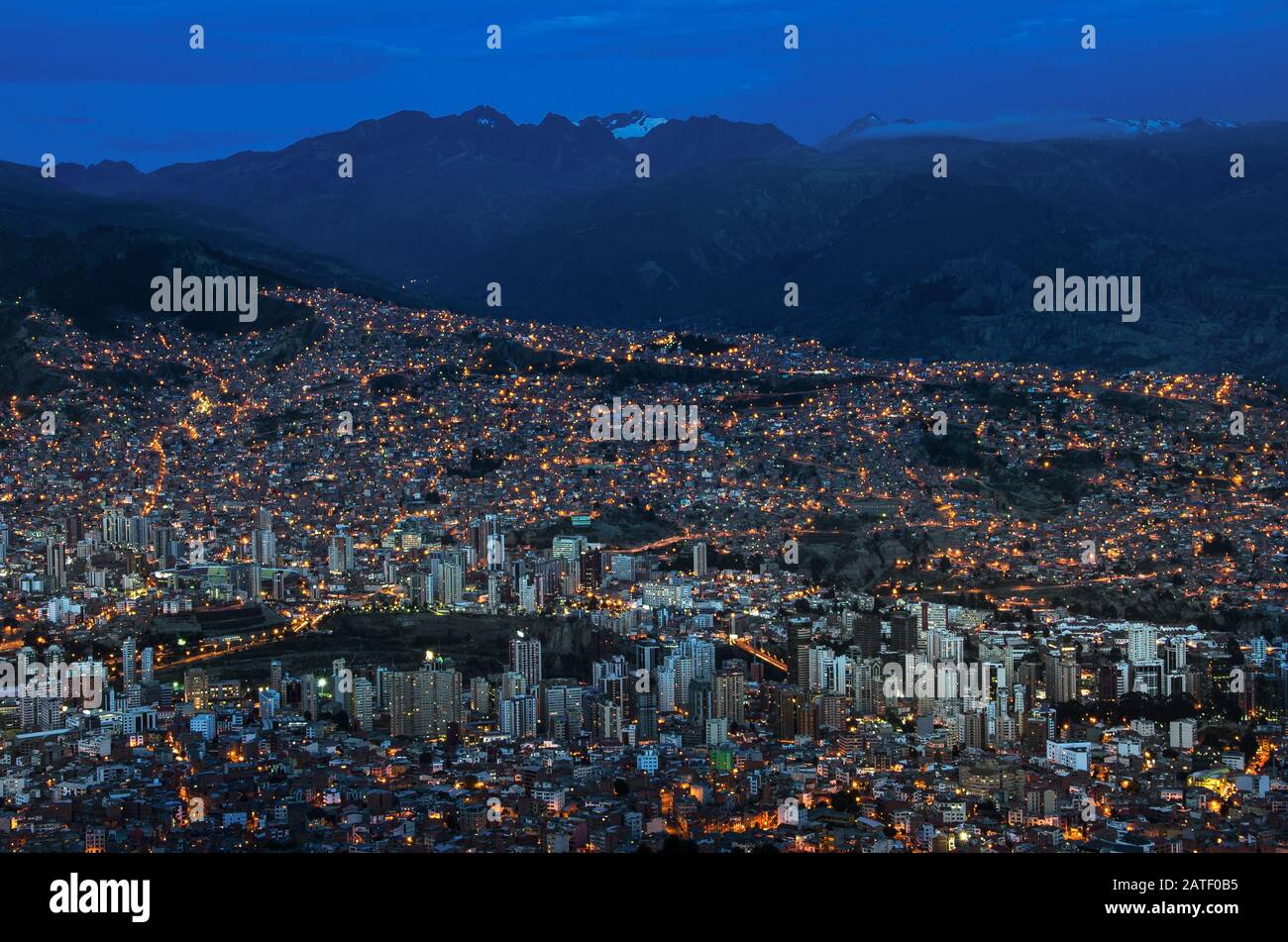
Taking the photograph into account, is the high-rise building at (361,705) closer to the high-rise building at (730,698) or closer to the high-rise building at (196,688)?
the high-rise building at (196,688)

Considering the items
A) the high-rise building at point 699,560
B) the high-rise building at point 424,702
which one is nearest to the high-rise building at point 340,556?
the high-rise building at point 699,560

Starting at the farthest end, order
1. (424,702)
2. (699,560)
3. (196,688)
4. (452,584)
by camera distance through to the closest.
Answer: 1. (699,560)
2. (452,584)
3. (196,688)
4. (424,702)

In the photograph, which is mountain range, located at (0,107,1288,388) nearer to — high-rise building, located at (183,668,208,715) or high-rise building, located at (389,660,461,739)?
high-rise building, located at (183,668,208,715)

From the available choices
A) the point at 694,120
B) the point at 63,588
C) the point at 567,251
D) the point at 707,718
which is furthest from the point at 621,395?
the point at 694,120

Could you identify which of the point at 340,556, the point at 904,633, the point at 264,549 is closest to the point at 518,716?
the point at 904,633

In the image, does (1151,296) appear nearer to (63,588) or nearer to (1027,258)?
(1027,258)

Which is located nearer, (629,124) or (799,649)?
(799,649)

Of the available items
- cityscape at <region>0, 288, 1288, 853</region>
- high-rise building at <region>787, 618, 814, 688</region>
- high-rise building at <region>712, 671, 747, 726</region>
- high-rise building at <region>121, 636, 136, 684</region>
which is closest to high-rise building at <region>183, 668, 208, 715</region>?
cityscape at <region>0, 288, 1288, 853</region>

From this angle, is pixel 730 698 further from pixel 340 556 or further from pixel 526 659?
pixel 340 556
